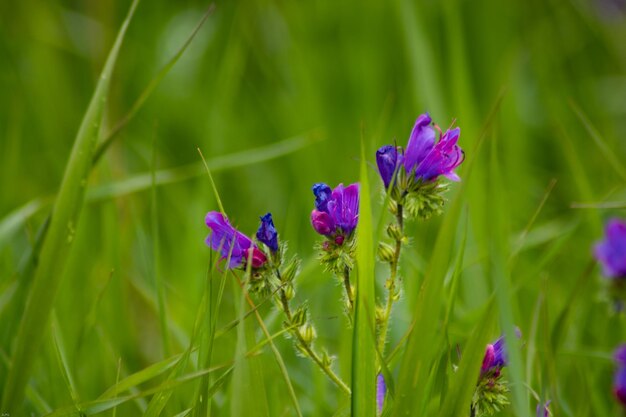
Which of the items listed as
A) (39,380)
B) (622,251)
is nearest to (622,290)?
(622,251)

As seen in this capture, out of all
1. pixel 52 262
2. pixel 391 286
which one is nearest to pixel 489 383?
pixel 391 286

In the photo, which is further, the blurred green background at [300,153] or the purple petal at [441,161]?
the blurred green background at [300,153]

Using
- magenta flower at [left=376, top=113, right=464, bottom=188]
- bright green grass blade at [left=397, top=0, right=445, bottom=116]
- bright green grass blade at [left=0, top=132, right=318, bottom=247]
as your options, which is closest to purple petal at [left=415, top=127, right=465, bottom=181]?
magenta flower at [left=376, top=113, right=464, bottom=188]

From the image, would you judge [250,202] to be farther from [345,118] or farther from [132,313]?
[132,313]

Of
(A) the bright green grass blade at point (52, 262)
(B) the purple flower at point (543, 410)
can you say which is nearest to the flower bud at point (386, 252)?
(B) the purple flower at point (543, 410)

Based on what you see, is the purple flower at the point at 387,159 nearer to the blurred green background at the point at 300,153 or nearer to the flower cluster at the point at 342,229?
Answer: the flower cluster at the point at 342,229

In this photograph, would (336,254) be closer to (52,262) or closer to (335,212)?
(335,212)

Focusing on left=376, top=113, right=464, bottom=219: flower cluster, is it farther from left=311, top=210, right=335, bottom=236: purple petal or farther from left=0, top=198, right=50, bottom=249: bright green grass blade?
left=0, top=198, right=50, bottom=249: bright green grass blade
